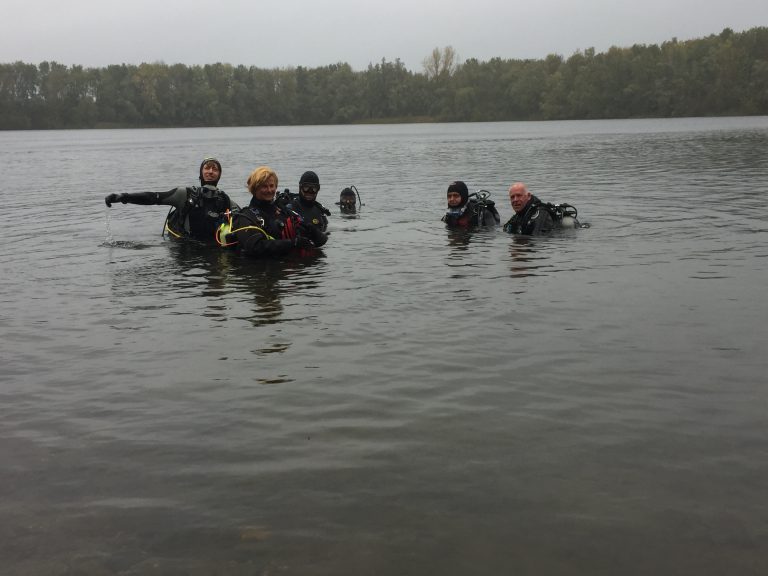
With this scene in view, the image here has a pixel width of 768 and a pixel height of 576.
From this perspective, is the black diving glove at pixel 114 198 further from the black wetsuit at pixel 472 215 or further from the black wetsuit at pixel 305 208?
the black wetsuit at pixel 472 215

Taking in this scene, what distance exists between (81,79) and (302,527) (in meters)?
144

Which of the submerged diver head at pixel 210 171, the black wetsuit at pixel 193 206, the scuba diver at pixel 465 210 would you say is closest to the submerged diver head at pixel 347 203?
the scuba diver at pixel 465 210

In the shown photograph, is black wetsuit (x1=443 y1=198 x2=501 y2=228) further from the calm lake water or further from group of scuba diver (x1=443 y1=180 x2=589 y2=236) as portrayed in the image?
the calm lake water

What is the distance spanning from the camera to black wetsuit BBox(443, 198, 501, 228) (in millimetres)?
13969

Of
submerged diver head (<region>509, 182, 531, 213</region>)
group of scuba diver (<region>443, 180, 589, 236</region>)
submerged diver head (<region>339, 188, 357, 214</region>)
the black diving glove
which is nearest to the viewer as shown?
the black diving glove

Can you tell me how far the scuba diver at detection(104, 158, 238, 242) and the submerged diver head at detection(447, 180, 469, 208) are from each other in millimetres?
3835

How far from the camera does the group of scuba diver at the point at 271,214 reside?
1084 cm

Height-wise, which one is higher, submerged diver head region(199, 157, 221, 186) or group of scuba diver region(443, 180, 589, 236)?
submerged diver head region(199, 157, 221, 186)

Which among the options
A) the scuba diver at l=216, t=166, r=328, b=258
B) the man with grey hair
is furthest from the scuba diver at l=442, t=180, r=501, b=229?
the scuba diver at l=216, t=166, r=328, b=258

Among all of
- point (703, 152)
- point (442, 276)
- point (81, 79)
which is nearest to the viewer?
point (442, 276)

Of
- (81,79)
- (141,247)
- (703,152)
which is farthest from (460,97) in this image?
(141,247)

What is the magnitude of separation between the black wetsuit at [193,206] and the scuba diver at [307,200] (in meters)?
0.89

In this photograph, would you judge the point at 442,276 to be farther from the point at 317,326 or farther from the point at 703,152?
the point at 703,152

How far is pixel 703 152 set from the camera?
35.8m
